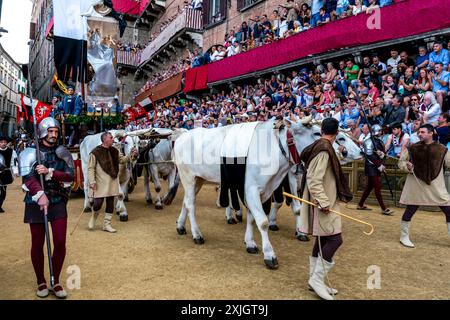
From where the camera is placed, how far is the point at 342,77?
37.0 feet

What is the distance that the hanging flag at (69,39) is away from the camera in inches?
520

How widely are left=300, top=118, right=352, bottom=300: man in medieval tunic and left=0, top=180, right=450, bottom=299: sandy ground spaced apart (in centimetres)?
30

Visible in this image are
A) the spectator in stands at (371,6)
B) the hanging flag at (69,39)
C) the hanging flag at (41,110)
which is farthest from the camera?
the hanging flag at (69,39)

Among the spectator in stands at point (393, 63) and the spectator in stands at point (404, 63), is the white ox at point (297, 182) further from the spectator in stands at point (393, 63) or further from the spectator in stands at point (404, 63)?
the spectator in stands at point (393, 63)

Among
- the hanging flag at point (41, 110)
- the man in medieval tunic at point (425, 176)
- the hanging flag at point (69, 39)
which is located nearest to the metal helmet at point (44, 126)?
the man in medieval tunic at point (425, 176)

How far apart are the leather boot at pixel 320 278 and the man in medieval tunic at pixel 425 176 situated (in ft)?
8.72

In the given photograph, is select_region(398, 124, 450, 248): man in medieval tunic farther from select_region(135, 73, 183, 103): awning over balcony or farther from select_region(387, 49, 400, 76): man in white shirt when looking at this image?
select_region(135, 73, 183, 103): awning over balcony

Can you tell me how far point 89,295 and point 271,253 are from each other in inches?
86.7

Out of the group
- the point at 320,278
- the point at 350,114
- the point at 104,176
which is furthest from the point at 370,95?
the point at 320,278

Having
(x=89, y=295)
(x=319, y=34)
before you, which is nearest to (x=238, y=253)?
(x=89, y=295)

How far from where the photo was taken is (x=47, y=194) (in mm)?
3727

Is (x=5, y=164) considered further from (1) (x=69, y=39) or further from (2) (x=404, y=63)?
(2) (x=404, y=63)

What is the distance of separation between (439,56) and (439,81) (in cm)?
90
